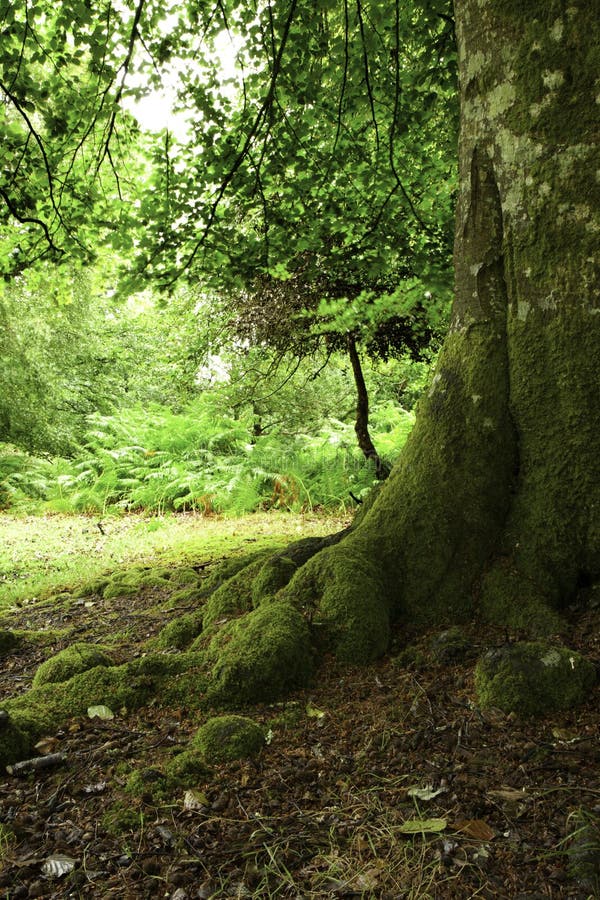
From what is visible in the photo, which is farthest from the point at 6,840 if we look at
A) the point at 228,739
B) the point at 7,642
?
the point at 7,642

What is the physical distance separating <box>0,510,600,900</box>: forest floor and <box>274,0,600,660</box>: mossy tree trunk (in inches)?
12.0

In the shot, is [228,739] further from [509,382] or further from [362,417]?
[362,417]

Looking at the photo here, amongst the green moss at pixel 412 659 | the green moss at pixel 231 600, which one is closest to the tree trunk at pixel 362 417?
the green moss at pixel 231 600

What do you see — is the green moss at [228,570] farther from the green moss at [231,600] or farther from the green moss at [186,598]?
the green moss at [231,600]

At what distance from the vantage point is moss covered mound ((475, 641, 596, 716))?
87.3 inches

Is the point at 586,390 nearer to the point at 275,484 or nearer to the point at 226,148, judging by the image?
the point at 226,148

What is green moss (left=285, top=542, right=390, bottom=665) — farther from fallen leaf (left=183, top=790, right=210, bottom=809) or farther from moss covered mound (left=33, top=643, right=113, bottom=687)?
moss covered mound (left=33, top=643, right=113, bottom=687)

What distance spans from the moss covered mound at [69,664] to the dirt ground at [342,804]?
0.46 meters

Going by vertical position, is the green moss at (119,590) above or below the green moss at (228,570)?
below

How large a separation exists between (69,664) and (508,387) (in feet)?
9.10

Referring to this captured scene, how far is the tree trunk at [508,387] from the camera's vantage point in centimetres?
272

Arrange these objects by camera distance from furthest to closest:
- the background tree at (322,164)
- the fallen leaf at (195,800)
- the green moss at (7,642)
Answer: the background tree at (322,164)
the green moss at (7,642)
the fallen leaf at (195,800)

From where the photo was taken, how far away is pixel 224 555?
657 centimetres

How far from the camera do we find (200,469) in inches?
461
